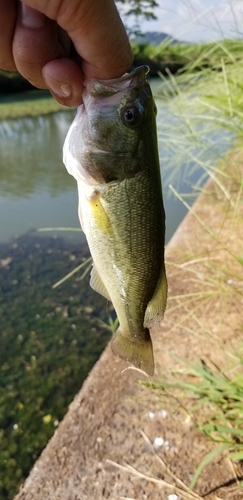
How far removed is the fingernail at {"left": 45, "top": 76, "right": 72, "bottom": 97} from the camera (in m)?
0.92

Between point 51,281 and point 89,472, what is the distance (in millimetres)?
2536

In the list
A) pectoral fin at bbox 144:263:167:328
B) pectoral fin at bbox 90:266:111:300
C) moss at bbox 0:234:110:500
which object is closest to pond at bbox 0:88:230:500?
moss at bbox 0:234:110:500

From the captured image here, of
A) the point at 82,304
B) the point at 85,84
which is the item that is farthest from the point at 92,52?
the point at 82,304

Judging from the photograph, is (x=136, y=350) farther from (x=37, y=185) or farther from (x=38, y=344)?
(x=37, y=185)

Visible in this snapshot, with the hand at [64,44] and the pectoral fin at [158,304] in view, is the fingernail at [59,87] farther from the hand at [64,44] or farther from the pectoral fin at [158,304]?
the pectoral fin at [158,304]

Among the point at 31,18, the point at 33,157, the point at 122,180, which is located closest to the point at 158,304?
the point at 122,180

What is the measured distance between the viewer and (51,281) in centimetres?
445

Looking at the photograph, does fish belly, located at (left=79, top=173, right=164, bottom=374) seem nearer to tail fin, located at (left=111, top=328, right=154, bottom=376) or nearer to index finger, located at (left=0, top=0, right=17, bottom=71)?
tail fin, located at (left=111, top=328, right=154, bottom=376)

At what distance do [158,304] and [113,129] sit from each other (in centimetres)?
39

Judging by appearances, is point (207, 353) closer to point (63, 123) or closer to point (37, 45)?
point (37, 45)

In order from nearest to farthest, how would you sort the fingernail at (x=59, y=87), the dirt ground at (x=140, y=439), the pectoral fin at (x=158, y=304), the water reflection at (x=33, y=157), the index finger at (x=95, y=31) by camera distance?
the index finger at (x=95, y=31), the fingernail at (x=59, y=87), the pectoral fin at (x=158, y=304), the dirt ground at (x=140, y=439), the water reflection at (x=33, y=157)

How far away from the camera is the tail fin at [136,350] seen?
1092 mm

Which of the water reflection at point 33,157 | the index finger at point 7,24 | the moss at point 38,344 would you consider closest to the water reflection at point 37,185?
the water reflection at point 33,157

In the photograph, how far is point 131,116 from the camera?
97 centimetres
